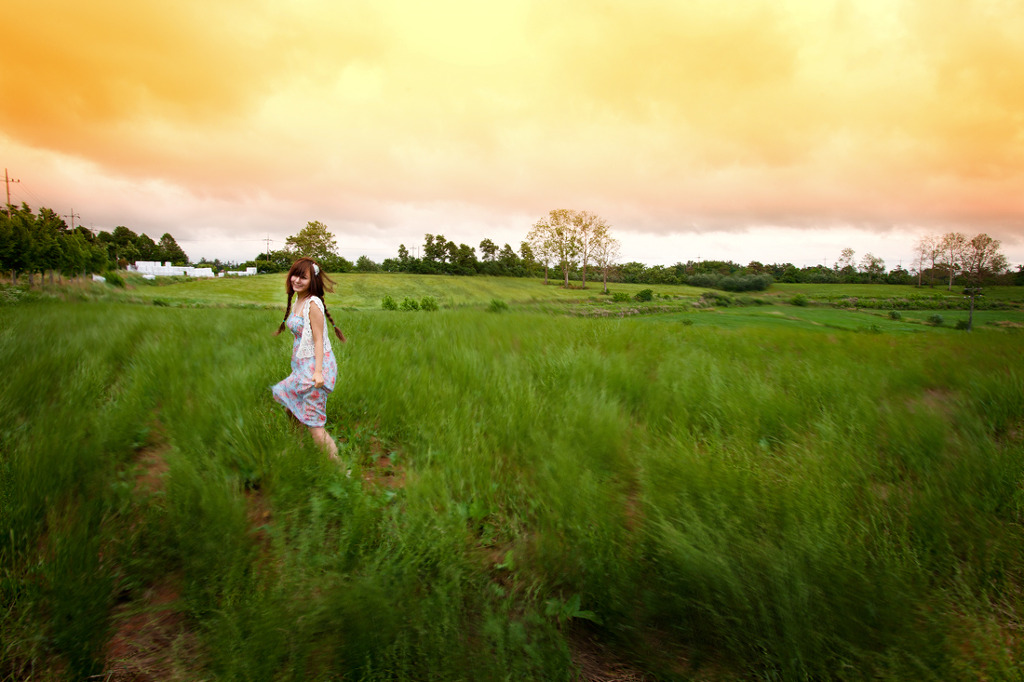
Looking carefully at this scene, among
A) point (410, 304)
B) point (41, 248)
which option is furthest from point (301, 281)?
point (41, 248)

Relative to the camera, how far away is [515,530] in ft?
7.98

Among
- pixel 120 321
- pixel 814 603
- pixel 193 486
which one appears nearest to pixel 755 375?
pixel 814 603

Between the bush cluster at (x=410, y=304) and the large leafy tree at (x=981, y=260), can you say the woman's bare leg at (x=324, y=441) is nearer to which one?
the bush cluster at (x=410, y=304)

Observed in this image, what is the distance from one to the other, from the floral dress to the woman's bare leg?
0.22ft

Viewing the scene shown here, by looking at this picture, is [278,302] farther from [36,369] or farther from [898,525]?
[898,525]

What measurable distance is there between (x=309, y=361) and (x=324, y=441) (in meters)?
0.79

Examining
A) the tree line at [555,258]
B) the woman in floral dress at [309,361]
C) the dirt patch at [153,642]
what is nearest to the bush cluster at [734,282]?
the tree line at [555,258]

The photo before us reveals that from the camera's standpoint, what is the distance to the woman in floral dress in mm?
3305

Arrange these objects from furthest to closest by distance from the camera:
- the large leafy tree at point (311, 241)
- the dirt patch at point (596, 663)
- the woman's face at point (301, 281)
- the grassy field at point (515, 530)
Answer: the large leafy tree at point (311, 241)
the woman's face at point (301, 281)
the dirt patch at point (596, 663)
the grassy field at point (515, 530)

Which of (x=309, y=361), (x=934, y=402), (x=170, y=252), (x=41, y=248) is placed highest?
(x=170, y=252)

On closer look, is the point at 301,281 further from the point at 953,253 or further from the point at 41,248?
the point at 41,248

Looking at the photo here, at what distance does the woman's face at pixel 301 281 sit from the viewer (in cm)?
356

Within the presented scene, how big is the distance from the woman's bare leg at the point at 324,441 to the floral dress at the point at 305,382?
7 cm

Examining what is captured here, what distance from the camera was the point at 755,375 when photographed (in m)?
4.72
